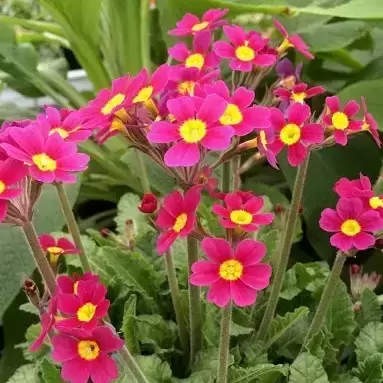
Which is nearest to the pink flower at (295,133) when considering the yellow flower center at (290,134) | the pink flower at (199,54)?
the yellow flower center at (290,134)

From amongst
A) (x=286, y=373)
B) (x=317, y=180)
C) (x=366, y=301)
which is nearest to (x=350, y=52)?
(x=317, y=180)

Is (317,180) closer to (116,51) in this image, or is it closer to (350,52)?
(350,52)

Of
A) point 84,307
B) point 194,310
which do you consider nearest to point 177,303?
point 194,310

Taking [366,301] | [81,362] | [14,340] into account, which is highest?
[81,362]

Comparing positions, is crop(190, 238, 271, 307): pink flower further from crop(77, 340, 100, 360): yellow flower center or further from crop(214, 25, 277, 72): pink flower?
crop(214, 25, 277, 72): pink flower

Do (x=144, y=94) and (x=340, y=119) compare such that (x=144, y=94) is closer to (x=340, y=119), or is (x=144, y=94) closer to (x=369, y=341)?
(x=340, y=119)

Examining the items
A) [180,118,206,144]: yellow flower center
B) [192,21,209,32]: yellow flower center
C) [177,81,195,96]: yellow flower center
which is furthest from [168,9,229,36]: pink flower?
[180,118,206,144]: yellow flower center

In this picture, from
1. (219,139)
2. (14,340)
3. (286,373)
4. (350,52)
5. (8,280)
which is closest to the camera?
(219,139)
